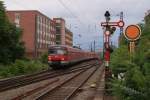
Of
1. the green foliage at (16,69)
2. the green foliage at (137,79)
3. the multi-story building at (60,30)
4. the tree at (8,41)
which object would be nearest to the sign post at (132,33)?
the green foliage at (137,79)

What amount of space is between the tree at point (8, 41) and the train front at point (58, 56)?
6.26 m

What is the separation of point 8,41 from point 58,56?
10088 mm

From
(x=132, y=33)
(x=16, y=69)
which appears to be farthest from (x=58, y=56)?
(x=132, y=33)

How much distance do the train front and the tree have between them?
626 centimetres

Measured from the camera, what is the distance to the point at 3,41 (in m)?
57.3

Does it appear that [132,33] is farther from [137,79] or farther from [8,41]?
[8,41]

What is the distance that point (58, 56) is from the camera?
50844 mm

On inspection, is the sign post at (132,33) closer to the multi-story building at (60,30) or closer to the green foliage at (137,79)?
the green foliage at (137,79)

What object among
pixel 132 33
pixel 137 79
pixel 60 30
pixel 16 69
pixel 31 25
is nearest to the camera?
pixel 137 79

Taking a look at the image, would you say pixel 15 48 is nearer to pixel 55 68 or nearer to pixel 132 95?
pixel 55 68

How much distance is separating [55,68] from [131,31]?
128ft

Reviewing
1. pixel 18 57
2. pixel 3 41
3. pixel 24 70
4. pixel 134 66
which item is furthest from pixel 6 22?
pixel 134 66

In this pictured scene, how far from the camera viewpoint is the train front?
50594 millimetres

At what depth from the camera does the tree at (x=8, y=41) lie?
54.8 meters
